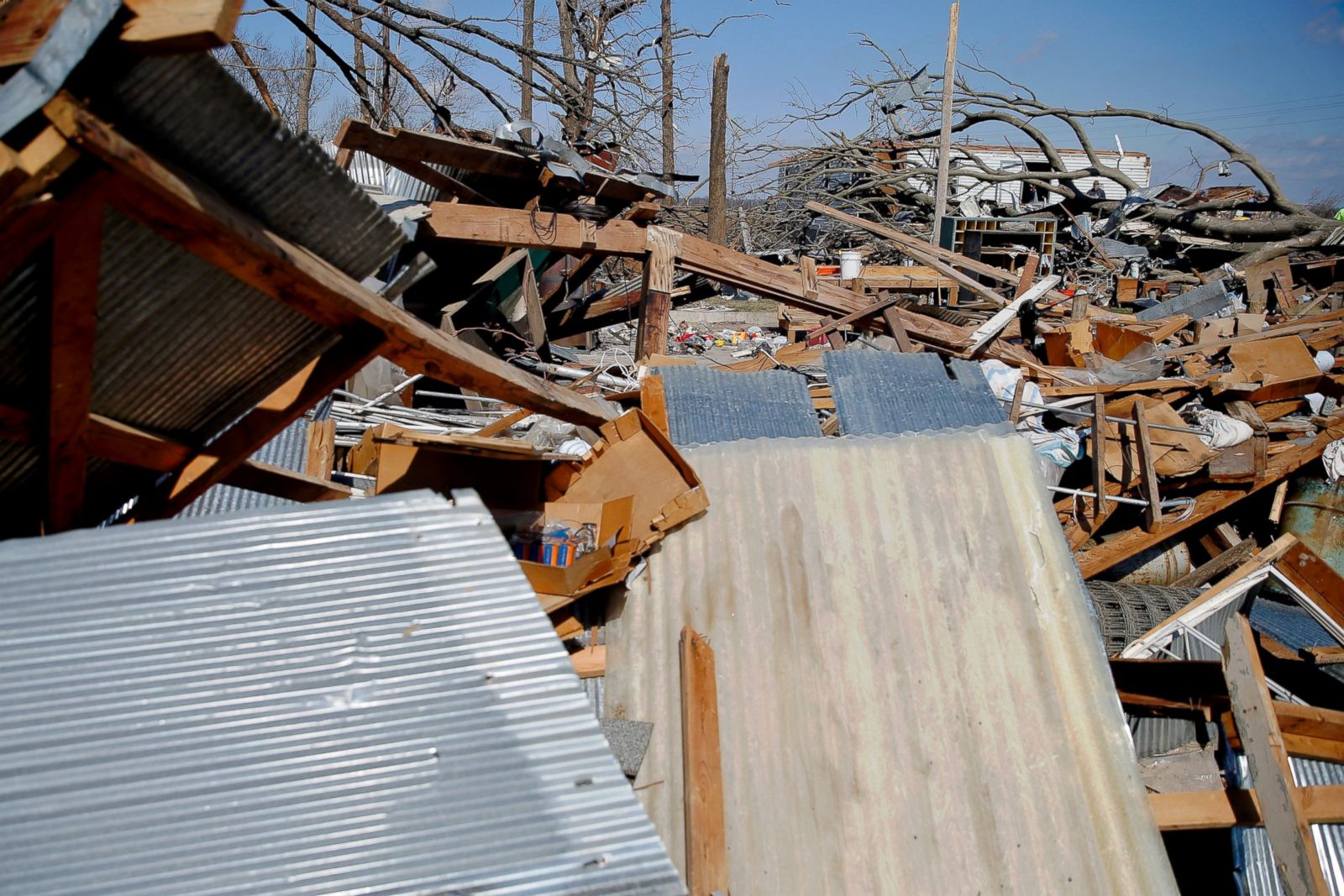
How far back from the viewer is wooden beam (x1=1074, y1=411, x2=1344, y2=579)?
20.7ft

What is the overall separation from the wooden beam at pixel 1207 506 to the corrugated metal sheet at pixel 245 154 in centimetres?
583

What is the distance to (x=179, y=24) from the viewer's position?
141 cm

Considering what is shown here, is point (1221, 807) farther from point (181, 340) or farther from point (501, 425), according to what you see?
point (181, 340)

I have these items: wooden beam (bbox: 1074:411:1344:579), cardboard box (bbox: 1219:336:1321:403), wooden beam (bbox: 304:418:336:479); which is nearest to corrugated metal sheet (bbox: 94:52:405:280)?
wooden beam (bbox: 304:418:336:479)

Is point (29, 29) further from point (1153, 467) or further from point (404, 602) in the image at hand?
point (1153, 467)

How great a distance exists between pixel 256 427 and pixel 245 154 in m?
1.10

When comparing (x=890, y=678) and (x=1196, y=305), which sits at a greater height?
(x=1196, y=305)

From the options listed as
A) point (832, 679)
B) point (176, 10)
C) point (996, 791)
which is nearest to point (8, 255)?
point (176, 10)

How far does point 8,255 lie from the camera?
170 centimetres

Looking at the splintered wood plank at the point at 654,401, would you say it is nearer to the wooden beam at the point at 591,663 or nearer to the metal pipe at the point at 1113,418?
the wooden beam at the point at 591,663

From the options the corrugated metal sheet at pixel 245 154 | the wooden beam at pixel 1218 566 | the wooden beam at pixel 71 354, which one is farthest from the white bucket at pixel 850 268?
the wooden beam at pixel 71 354

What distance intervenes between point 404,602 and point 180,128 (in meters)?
1.08

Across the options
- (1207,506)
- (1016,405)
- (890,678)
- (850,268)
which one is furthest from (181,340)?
(850,268)

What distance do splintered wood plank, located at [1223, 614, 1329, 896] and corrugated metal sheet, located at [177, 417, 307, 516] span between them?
162 inches
